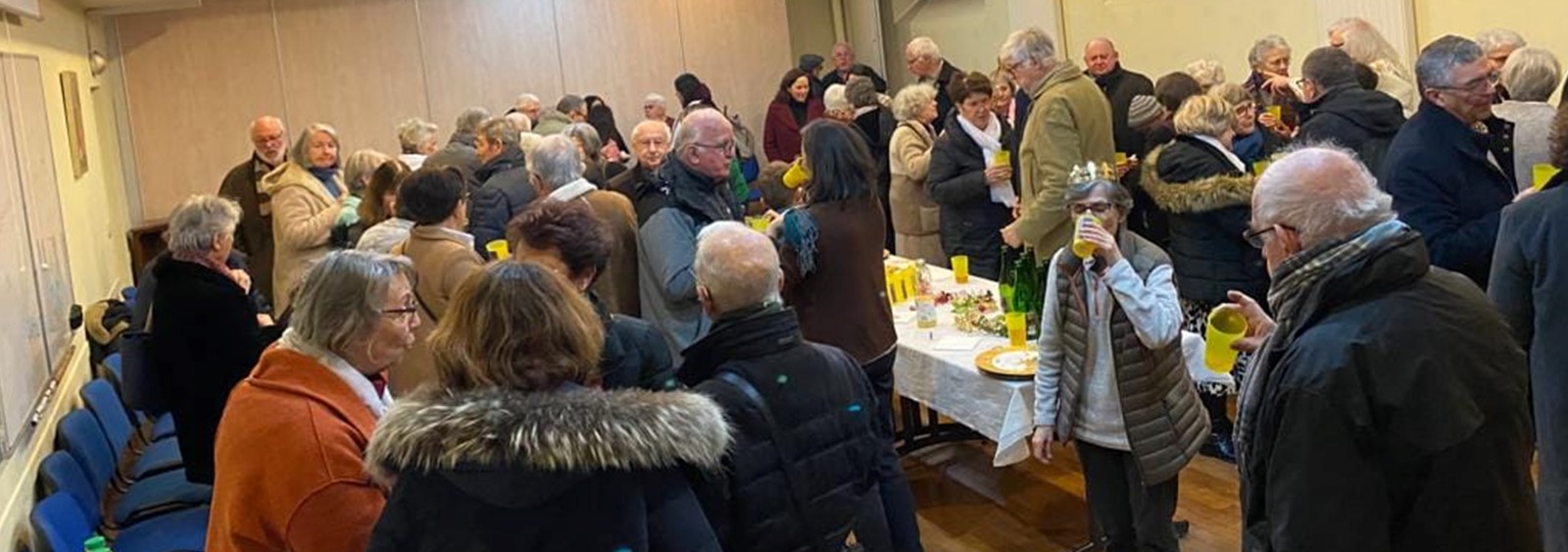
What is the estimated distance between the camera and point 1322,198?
2.13 meters

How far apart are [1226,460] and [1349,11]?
351 cm

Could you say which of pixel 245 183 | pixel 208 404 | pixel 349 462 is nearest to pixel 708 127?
pixel 208 404

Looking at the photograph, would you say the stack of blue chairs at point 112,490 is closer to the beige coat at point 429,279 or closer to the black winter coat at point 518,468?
the beige coat at point 429,279

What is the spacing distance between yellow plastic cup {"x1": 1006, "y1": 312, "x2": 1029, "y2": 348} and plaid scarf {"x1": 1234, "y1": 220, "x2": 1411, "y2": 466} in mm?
1894

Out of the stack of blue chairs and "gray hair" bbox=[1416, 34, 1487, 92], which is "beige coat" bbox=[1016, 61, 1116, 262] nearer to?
"gray hair" bbox=[1416, 34, 1487, 92]

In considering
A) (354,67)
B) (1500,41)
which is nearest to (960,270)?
(1500,41)

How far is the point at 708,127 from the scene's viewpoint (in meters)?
3.97

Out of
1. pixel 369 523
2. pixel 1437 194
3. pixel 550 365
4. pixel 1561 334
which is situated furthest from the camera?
pixel 1437 194

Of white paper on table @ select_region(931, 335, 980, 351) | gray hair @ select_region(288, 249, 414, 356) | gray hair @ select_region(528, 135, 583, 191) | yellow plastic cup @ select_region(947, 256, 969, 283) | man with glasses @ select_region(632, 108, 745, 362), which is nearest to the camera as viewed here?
gray hair @ select_region(288, 249, 414, 356)

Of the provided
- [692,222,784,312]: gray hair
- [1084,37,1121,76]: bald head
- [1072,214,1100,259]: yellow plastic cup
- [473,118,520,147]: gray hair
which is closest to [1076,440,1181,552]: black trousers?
[1072,214,1100,259]: yellow plastic cup

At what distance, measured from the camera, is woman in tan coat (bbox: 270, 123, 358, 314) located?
210 inches

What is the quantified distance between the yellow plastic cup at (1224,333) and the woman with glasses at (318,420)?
147 cm

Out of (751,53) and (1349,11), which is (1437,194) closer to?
(1349,11)

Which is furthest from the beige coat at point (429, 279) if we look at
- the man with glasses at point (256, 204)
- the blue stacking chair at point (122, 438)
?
the man with glasses at point (256, 204)
